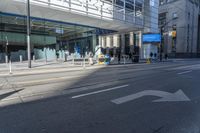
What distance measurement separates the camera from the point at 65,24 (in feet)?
97.3

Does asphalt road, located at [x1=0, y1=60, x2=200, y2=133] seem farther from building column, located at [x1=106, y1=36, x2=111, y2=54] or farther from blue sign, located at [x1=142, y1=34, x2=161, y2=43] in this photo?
building column, located at [x1=106, y1=36, x2=111, y2=54]

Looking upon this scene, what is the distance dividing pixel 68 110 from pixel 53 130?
1187 millimetres

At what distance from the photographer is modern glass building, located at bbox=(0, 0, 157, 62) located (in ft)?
74.1

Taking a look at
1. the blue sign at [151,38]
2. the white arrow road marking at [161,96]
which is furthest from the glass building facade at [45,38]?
the white arrow road marking at [161,96]

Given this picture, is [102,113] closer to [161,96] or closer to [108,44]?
[161,96]

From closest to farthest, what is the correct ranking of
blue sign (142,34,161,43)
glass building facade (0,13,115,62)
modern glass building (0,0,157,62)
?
1. modern glass building (0,0,157,62)
2. glass building facade (0,13,115,62)
3. blue sign (142,34,161,43)

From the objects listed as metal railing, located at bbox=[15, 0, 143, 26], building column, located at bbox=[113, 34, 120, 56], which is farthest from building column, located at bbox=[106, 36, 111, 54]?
metal railing, located at bbox=[15, 0, 143, 26]

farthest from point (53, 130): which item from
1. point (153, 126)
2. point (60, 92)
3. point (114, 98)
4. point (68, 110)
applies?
point (60, 92)

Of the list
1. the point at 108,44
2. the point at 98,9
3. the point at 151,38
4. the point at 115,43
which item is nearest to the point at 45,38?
the point at 98,9

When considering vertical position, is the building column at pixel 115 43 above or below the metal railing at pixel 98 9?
below

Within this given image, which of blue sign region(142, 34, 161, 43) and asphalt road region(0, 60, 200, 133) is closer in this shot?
asphalt road region(0, 60, 200, 133)

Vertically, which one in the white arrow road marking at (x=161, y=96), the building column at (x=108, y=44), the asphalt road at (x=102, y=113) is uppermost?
the building column at (x=108, y=44)

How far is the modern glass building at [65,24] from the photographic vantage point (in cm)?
2259

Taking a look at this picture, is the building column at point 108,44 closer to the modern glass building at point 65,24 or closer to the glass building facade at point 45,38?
the modern glass building at point 65,24
